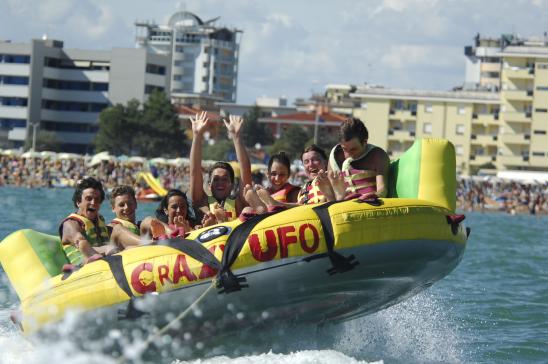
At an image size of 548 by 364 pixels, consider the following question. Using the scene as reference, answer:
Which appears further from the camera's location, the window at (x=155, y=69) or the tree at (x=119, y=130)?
the window at (x=155, y=69)

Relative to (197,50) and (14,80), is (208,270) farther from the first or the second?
(197,50)

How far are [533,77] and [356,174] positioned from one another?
2633 inches

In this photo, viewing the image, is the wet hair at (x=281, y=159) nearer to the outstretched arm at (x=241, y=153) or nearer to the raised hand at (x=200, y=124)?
the outstretched arm at (x=241, y=153)

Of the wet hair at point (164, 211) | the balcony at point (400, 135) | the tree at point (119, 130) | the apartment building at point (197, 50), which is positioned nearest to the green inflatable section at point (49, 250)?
the wet hair at point (164, 211)

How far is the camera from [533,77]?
236ft

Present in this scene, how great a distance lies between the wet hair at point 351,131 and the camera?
→ 24.4ft

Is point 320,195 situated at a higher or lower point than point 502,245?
higher

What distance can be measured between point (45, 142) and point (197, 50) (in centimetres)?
5831

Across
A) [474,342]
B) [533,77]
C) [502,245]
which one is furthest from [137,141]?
[474,342]

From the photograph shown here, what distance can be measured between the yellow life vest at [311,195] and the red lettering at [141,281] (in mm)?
1262

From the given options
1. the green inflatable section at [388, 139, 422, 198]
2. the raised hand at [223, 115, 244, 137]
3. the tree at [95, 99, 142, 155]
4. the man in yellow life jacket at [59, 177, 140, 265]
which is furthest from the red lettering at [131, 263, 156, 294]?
the tree at [95, 99, 142, 155]

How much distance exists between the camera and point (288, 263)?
7.03 meters

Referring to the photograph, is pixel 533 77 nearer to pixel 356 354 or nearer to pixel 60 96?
pixel 60 96

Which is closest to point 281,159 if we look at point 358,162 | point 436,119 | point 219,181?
point 219,181
